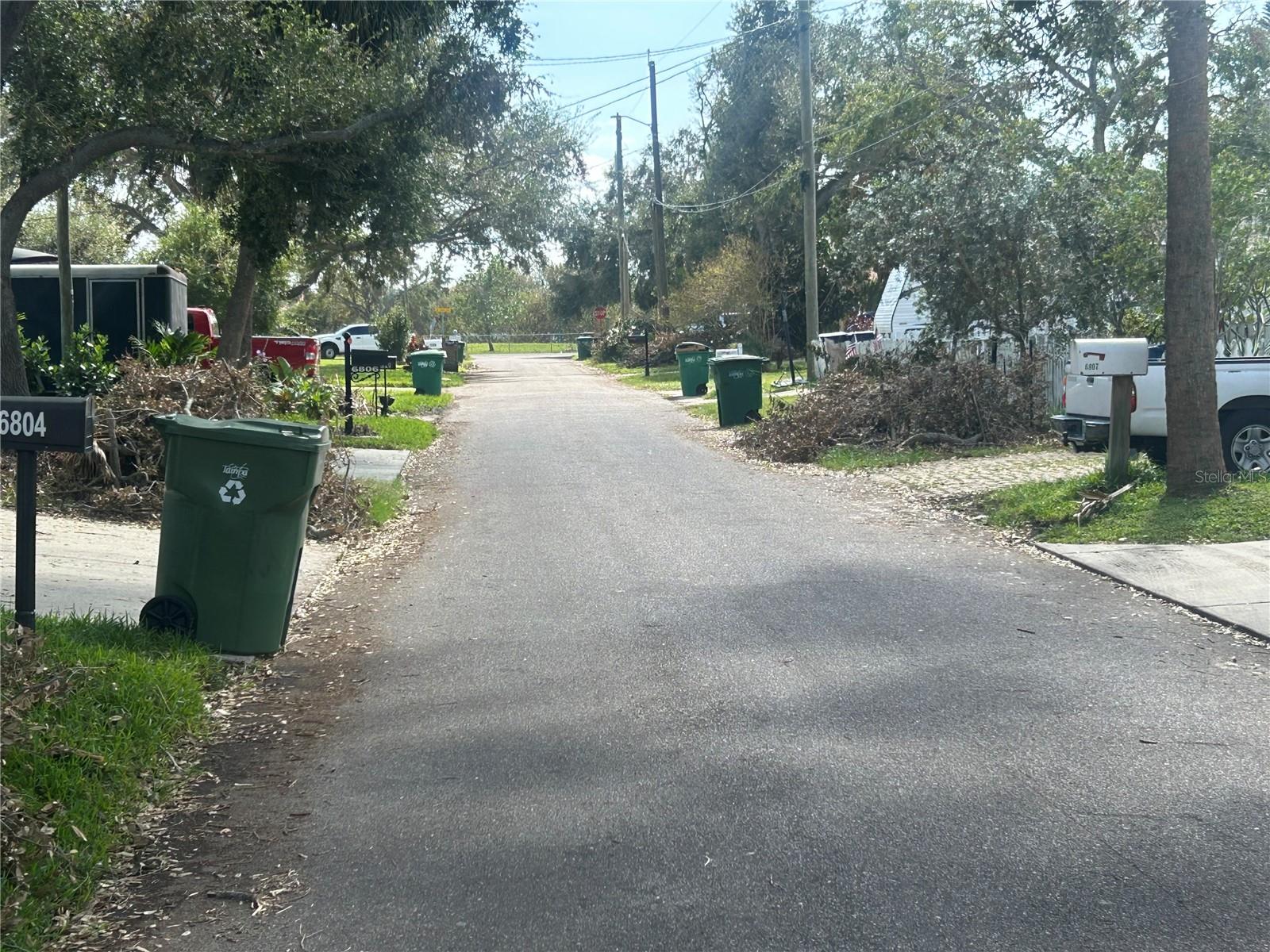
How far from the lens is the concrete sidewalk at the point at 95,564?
7.96m

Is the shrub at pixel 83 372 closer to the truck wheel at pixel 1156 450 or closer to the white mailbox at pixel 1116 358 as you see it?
the white mailbox at pixel 1116 358

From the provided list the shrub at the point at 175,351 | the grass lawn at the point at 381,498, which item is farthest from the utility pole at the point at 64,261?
the grass lawn at the point at 381,498

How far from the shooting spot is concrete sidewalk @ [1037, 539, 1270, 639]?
26.3 feet

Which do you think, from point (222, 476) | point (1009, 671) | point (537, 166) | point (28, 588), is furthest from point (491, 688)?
point (537, 166)

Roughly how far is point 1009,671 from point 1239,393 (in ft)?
25.4

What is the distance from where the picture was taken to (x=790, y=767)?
5379mm

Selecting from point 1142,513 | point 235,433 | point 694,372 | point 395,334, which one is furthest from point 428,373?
point 235,433

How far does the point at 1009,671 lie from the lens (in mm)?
6781

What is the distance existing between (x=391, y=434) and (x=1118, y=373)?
12.2 meters

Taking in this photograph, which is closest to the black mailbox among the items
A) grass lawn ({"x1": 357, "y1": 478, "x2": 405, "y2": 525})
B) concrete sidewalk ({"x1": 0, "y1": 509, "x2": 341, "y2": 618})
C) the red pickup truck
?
the red pickup truck

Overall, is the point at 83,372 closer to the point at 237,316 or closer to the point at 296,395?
the point at 296,395

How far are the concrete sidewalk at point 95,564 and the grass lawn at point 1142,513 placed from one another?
5.90 meters

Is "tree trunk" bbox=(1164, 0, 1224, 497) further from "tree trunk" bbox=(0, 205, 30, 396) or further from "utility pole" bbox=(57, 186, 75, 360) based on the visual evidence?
"utility pole" bbox=(57, 186, 75, 360)

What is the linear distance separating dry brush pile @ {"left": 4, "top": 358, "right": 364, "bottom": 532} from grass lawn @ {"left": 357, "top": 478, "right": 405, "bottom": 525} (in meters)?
0.16
